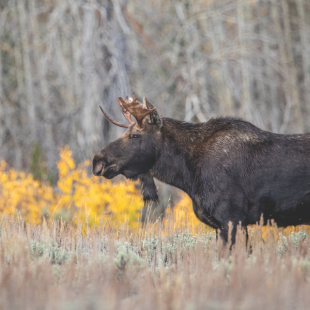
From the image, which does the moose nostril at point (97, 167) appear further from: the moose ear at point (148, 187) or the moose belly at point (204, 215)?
the moose belly at point (204, 215)

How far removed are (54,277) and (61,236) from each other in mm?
1829

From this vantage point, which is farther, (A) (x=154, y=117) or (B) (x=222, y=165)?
(A) (x=154, y=117)

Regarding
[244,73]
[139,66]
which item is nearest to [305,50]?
[244,73]

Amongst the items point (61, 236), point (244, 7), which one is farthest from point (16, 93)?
point (61, 236)

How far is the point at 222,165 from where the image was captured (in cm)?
474

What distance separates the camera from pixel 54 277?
342 centimetres

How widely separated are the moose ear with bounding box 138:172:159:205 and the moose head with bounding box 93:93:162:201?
12 cm

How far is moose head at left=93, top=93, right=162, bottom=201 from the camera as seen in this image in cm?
504

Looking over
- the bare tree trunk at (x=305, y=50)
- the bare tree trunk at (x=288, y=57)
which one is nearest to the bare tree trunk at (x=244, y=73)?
the bare tree trunk at (x=288, y=57)

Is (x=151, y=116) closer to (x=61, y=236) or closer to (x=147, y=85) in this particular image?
(x=61, y=236)

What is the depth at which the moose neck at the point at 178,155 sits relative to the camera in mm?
5039

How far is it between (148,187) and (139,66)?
579 centimetres

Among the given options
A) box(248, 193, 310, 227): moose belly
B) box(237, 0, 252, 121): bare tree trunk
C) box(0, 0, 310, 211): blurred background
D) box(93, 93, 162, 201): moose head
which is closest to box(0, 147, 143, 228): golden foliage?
box(0, 0, 310, 211): blurred background

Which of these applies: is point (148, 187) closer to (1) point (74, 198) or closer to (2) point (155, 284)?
(2) point (155, 284)
